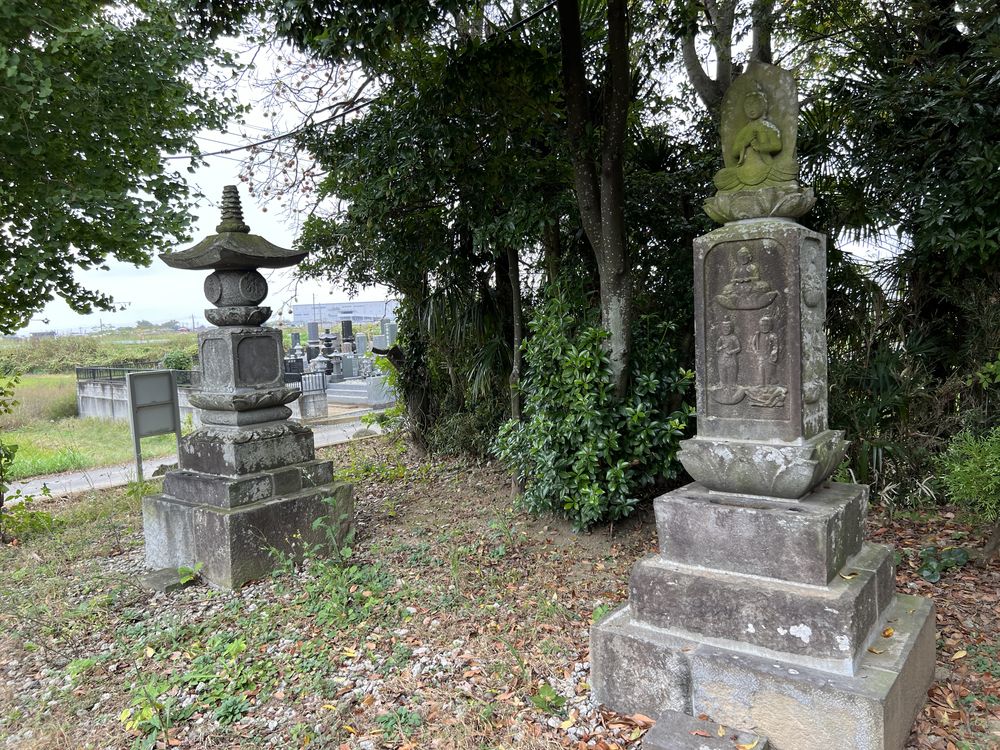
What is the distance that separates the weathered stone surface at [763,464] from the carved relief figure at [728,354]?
31 cm

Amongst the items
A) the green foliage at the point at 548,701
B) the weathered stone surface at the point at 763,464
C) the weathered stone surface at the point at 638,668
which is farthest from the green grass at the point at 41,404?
the weathered stone surface at the point at 763,464

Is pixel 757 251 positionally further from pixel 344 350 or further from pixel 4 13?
pixel 344 350

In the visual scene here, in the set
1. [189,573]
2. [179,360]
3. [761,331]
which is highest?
[761,331]

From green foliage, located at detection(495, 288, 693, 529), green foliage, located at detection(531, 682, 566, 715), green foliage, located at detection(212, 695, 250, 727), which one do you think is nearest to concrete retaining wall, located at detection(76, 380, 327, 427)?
green foliage, located at detection(495, 288, 693, 529)

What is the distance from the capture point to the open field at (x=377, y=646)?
9.87 ft

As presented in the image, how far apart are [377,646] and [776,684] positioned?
7.24ft

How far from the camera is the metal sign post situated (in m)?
7.45

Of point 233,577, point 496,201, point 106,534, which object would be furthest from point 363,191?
point 106,534

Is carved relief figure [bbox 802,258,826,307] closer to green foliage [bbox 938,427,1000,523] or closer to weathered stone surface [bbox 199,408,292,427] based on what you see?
green foliage [bbox 938,427,1000,523]

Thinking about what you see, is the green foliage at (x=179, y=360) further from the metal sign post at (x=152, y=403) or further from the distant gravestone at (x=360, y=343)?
the metal sign post at (x=152, y=403)

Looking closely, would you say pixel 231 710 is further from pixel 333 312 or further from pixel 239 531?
pixel 333 312

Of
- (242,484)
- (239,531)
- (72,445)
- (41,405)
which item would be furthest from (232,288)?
(41,405)

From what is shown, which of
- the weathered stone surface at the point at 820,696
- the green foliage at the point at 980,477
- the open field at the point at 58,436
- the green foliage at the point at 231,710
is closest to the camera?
the weathered stone surface at the point at 820,696

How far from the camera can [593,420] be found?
16.7 ft
